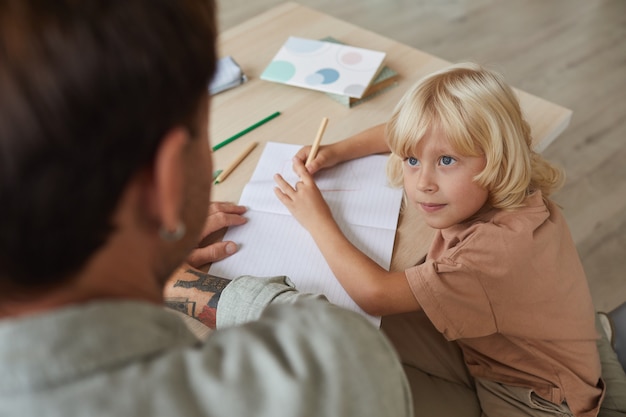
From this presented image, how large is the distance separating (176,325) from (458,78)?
2.23 feet

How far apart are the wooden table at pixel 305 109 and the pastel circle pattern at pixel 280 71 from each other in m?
0.02

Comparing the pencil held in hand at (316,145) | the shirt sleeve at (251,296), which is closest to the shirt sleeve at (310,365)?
the shirt sleeve at (251,296)

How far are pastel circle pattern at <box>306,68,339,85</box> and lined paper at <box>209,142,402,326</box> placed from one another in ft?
0.70

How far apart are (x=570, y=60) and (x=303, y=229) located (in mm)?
2252

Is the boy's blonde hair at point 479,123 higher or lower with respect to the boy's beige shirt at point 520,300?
higher

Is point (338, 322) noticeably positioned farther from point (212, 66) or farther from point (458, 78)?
point (458, 78)

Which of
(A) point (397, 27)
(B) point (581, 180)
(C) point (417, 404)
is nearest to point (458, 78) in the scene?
(C) point (417, 404)

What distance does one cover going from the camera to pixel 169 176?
443mm

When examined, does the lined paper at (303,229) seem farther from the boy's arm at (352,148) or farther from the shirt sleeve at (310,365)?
the shirt sleeve at (310,365)

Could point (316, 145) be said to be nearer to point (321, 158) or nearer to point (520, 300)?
point (321, 158)

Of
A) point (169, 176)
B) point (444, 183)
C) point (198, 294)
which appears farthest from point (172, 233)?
point (444, 183)

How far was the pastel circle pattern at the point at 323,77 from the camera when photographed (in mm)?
1276

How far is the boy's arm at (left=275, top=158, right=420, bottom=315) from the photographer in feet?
2.89

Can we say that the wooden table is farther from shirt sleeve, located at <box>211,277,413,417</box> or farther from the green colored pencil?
shirt sleeve, located at <box>211,277,413,417</box>
